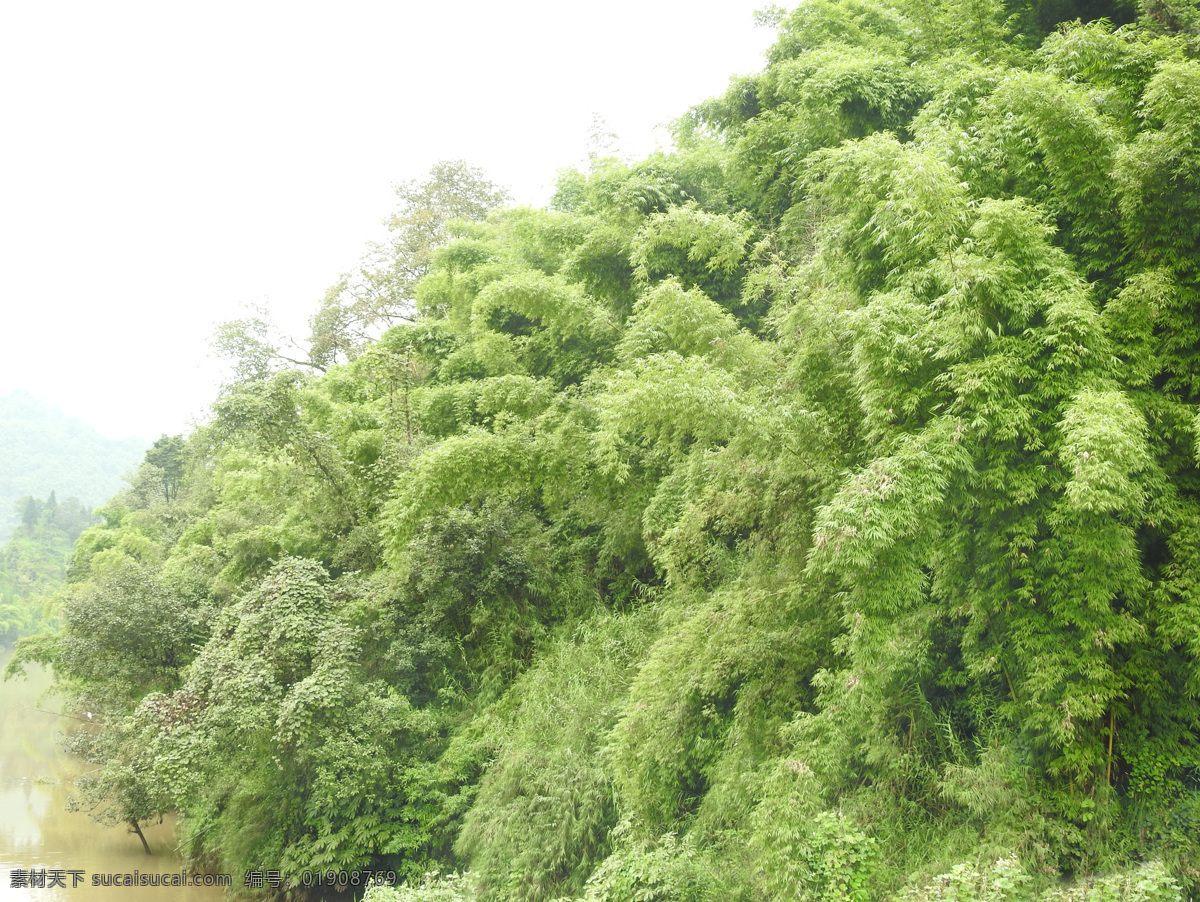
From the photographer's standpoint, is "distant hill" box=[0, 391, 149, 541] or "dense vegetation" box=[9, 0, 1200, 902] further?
"distant hill" box=[0, 391, 149, 541]

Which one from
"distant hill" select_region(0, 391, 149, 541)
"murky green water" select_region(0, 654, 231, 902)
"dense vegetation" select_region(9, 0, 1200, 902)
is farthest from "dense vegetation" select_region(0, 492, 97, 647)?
"dense vegetation" select_region(9, 0, 1200, 902)

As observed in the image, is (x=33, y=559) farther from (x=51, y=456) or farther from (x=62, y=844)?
(x=51, y=456)

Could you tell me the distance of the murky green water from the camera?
26.4ft

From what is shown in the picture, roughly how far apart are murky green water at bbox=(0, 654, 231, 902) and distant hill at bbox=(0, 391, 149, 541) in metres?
41.3

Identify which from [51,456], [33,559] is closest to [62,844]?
[33,559]

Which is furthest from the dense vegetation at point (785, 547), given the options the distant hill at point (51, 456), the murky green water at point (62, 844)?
the distant hill at point (51, 456)

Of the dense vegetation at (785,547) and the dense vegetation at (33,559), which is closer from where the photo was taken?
the dense vegetation at (785,547)

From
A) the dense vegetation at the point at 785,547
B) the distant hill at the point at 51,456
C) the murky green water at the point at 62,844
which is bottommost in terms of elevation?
the murky green water at the point at 62,844

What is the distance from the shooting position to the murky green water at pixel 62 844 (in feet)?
26.4

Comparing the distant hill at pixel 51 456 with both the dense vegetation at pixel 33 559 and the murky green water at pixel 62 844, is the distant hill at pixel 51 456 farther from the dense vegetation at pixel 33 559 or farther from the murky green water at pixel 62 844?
the murky green water at pixel 62 844

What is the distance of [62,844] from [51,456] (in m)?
58.8

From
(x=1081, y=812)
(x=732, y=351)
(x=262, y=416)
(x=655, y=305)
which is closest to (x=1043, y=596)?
(x=1081, y=812)

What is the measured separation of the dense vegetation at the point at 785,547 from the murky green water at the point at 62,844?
81cm

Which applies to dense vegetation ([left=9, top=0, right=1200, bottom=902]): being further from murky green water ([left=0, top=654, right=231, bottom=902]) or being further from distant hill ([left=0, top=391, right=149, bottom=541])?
distant hill ([left=0, top=391, right=149, bottom=541])
